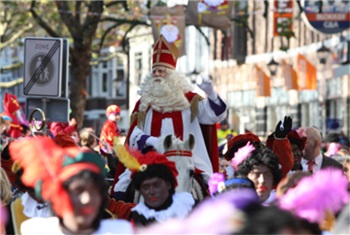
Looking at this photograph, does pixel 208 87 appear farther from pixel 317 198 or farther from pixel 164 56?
pixel 317 198

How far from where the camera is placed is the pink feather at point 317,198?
203 inches

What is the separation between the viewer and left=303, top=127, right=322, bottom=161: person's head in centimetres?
1215

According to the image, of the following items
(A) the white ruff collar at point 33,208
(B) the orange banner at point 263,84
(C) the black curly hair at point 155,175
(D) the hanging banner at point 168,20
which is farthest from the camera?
(B) the orange banner at point 263,84

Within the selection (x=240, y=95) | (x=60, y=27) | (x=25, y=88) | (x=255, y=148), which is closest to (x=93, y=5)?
(x=60, y=27)

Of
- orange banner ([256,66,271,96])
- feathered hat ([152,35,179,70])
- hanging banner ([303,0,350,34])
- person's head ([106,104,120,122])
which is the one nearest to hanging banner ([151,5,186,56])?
person's head ([106,104,120,122])

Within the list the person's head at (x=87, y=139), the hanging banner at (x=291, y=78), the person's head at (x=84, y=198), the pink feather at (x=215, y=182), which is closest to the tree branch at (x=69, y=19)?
the person's head at (x=87, y=139)

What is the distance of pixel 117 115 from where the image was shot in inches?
771

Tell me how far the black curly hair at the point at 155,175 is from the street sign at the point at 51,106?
709cm

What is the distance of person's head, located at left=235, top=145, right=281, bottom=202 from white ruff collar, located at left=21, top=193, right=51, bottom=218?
152 centimetres

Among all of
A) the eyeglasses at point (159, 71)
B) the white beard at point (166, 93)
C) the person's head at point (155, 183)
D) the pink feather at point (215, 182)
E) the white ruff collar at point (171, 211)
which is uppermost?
the eyeglasses at point (159, 71)

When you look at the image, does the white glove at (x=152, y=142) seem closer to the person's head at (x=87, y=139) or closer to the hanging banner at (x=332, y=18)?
the person's head at (x=87, y=139)

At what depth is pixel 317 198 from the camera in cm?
520

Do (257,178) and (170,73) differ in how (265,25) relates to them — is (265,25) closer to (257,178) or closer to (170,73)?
(170,73)

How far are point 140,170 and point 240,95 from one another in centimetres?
4512
